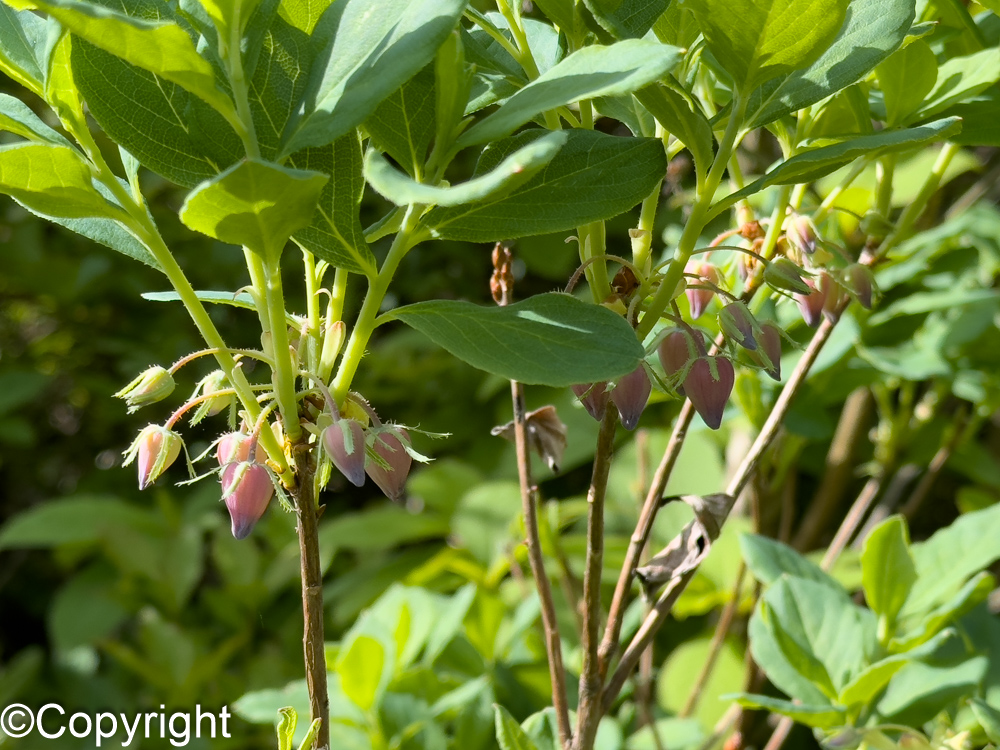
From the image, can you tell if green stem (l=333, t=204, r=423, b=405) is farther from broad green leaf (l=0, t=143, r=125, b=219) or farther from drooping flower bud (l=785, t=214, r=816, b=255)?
drooping flower bud (l=785, t=214, r=816, b=255)

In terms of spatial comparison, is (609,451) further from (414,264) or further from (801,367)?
(414,264)

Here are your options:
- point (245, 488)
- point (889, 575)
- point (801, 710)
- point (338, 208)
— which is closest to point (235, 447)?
point (245, 488)

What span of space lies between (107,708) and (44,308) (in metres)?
1.10

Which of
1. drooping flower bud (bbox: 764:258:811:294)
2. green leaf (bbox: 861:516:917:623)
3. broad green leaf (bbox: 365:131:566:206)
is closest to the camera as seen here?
broad green leaf (bbox: 365:131:566:206)

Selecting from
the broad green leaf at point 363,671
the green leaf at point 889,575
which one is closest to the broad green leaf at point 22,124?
the broad green leaf at point 363,671

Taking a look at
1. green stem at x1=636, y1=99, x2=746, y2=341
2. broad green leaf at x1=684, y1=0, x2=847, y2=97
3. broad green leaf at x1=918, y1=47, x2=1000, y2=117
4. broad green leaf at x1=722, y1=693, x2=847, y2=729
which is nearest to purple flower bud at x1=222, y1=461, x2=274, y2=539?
green stem at x1=636, y1=99, x2=746, y2=341

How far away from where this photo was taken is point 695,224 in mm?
517

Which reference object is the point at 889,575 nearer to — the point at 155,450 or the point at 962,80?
the point at 962,80

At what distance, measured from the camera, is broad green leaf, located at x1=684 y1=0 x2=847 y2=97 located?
0.47 meters

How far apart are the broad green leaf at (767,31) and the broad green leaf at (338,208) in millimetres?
179

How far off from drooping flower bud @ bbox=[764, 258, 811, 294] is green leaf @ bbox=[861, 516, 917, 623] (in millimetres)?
394

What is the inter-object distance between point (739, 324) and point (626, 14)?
0.59 feet

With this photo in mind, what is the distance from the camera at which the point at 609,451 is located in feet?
1.90

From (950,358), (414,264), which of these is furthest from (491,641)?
(414,264)
